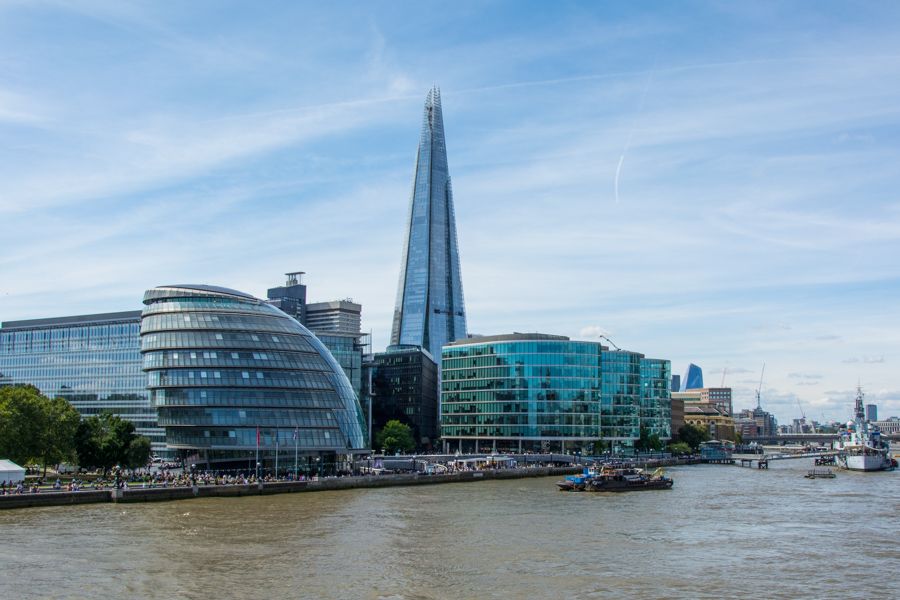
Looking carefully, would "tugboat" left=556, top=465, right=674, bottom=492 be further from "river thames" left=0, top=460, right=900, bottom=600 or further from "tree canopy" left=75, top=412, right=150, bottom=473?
"tree canopy" left=75, top=412, right=150, bottom=473

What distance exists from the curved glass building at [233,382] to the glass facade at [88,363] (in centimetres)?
4727

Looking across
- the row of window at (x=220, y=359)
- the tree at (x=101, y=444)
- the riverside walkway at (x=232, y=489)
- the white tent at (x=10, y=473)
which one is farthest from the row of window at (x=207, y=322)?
the white tent at (x=10, y=473)

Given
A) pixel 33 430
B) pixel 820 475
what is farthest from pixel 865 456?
pixel 33 430

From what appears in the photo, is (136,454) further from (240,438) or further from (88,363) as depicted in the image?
(88,363)

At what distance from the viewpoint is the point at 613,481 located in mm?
115938

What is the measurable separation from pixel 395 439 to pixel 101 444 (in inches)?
3108

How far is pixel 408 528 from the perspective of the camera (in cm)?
6988

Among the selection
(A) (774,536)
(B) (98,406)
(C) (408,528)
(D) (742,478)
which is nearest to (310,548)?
(C) (408,528)

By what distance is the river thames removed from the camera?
47.9 meters

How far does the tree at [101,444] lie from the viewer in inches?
3989

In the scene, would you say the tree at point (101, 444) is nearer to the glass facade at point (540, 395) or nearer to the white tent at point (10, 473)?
the white tent at point (10, 473)

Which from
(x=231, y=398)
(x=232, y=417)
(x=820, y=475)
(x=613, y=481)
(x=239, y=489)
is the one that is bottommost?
(x=820, y=475)

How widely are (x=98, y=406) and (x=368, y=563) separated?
133794mm

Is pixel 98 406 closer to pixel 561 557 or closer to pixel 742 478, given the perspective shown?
pixel 742 478
